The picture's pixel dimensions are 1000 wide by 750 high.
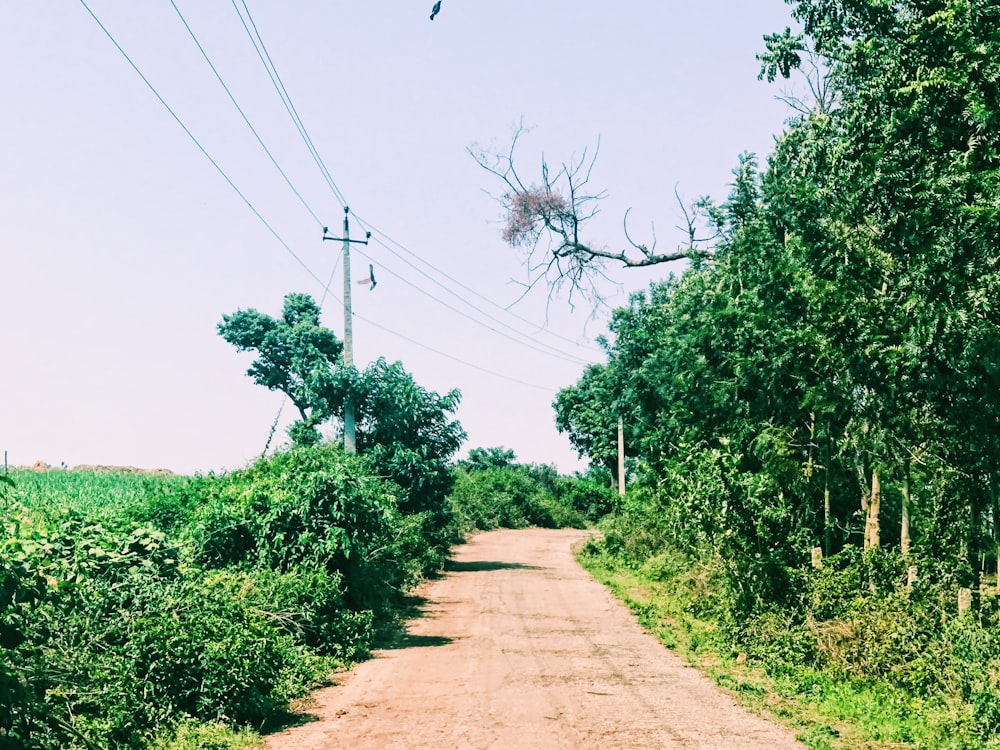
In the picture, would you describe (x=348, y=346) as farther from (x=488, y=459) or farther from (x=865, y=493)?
(x=488, y=459)

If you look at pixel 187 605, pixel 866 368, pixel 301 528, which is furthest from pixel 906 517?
pixel 187 605

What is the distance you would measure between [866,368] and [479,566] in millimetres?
20887

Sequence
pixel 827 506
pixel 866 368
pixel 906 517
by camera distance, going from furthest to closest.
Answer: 1. pixel 827 506
2. pixel 906 517
3. pixel 866 368

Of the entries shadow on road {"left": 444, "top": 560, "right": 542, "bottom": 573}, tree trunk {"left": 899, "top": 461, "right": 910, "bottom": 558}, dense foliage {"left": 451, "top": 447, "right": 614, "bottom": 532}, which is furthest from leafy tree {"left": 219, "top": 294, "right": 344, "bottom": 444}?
tree trunk {"left": 899, "top": 461, "right": 910, "bottom": 558}

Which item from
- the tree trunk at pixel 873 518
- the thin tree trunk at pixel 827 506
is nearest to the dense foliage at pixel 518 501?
the thin tree trunk at pixel 827 506

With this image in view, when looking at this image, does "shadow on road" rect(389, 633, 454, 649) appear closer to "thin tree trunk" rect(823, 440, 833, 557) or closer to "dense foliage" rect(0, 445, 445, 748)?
"dense foliage" rect(0, 445, 445, 748)

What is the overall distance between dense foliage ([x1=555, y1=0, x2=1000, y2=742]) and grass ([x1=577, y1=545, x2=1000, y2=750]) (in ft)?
0.90

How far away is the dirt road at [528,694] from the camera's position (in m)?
9.87

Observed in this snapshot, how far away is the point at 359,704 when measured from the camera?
11633mm

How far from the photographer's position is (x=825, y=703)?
11.5 metres

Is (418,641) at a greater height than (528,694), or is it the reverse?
(418,641)

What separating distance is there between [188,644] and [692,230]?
1622 cm

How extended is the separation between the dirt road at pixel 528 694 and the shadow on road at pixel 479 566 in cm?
998

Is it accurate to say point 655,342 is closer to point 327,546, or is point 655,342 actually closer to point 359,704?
point 327,546
